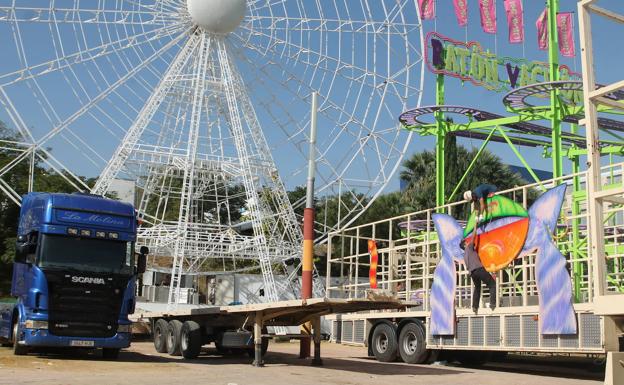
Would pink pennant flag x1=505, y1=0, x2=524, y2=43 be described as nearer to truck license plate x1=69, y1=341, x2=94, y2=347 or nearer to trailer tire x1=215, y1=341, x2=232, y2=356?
trailer tire x1=215, y1=341, x2=232, y2=356

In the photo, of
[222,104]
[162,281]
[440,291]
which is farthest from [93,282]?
[162,281]

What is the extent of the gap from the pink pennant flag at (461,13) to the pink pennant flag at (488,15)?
3.15 feet

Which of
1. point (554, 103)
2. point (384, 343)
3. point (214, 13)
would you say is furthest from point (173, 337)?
point (554, 103)

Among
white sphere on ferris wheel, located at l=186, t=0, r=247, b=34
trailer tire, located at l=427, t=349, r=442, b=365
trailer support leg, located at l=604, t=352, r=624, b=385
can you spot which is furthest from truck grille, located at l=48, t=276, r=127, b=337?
white sphere on ferris wheel, located at l=186, t=0, r=247, b=34

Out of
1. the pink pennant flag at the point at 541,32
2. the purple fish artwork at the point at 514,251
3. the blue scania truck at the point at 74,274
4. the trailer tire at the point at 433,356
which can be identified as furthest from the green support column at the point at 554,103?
the blue scania truck at the point at 74,274

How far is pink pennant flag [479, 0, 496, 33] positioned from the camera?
121 ft

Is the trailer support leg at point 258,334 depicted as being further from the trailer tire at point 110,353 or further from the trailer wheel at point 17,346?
the trailer wheel at point 17,346

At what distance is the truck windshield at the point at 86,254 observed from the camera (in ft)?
54.0

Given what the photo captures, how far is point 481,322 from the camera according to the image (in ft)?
53.9

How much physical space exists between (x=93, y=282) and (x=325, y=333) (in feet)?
67.4

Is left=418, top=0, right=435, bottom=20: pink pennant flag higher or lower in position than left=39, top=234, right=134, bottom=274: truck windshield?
higher

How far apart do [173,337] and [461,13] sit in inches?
925

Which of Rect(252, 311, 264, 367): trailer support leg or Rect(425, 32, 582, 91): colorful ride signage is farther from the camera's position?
Rect(425, 32, 582, 91): colorful ride signage

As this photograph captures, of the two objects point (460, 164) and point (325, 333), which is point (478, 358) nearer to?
point (325, 333)
